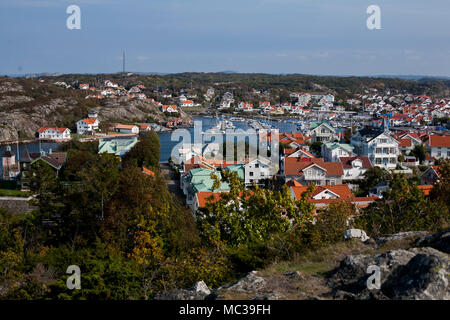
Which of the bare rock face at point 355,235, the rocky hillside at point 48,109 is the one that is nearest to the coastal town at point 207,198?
the bare rock face at point 355,235

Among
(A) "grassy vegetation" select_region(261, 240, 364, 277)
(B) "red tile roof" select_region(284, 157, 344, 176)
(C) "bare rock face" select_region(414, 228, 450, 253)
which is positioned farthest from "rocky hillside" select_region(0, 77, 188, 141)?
(C) "bare rock face" select_region(414, 228, 450, 253)

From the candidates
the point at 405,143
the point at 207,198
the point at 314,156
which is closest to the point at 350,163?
the point at 314,156

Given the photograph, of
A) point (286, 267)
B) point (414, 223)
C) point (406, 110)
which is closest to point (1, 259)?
point (286, 267)

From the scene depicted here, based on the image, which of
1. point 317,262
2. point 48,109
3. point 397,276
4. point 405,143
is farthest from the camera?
point 48,109

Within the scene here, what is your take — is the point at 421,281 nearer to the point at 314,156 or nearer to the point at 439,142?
the point at 314,156

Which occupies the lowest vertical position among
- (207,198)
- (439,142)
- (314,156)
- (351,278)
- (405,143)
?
(314,156)

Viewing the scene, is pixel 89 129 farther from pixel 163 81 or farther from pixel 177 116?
pixel 163 81
